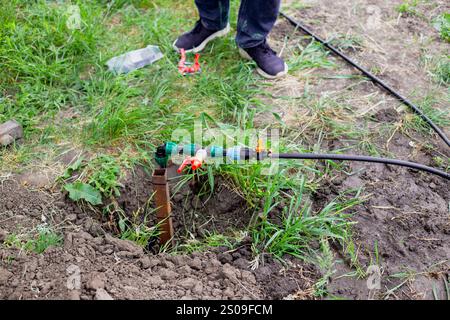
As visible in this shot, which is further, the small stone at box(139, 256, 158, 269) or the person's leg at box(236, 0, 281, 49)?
the person's leg at box(236, 0, 281, 49)

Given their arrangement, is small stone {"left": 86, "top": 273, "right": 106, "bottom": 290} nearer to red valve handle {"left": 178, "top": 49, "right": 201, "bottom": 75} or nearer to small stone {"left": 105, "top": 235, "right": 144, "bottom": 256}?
small stone {"left": 105, "top": 235, "right": 144, "bottom": 256}

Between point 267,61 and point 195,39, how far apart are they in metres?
0.51

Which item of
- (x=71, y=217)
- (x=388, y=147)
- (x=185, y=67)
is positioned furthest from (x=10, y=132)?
(x=388, y=147)

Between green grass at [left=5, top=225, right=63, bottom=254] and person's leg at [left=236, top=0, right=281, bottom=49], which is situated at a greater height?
person's leg at [left=236, top=0, right=281, bottom=49]

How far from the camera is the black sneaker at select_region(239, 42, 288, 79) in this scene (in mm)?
3014

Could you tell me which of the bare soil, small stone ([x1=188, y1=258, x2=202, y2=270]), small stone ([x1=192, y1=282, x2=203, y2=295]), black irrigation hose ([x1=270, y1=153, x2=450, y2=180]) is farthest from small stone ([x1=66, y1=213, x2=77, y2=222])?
the bare soil

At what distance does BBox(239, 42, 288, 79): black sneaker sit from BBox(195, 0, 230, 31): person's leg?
244 mm

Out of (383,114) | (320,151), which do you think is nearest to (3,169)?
(320,151)

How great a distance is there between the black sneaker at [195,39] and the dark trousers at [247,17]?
0.05m

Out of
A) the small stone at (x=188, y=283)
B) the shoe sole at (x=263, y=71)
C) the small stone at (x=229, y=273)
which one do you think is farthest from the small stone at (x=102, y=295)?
the shoe sole at (x=263, y=71)

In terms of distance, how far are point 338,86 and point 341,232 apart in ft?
3.86

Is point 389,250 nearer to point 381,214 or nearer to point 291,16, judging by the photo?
point 381,214

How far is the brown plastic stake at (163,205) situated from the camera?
81.0 inches

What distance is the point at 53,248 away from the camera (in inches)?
78.1
